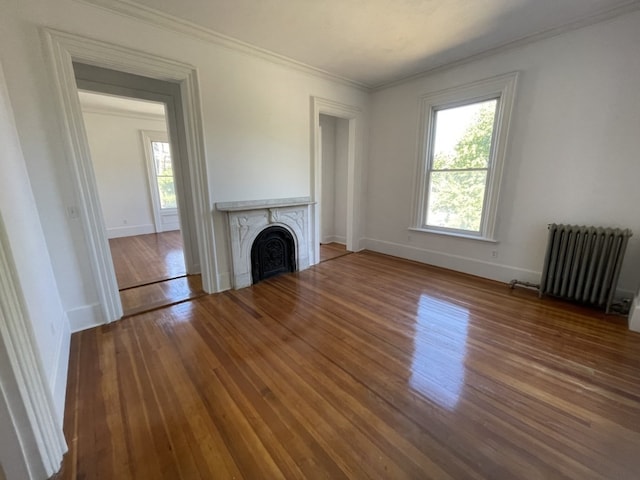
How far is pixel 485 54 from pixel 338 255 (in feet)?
11.5

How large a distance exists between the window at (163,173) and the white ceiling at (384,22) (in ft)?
15.4

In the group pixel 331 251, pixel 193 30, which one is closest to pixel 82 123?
pixel 193 30

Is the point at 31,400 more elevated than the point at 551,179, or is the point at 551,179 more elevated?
the point at 551,179

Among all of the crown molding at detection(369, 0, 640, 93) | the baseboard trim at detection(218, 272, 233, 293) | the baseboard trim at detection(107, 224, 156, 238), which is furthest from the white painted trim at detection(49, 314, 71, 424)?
the crown molding at detection(369, 0, 640, 93)

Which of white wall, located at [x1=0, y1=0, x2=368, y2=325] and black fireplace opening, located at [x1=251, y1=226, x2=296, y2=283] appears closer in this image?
white wall, located at [x1=0, y1=0, x2=368, y2=325]

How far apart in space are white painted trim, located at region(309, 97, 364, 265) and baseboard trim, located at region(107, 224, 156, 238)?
479cm

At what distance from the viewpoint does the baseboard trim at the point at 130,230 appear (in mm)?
6048

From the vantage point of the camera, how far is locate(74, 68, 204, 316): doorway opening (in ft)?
15.0

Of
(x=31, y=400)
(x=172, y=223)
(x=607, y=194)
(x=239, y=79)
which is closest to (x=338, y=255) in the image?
(x=239, y=79)

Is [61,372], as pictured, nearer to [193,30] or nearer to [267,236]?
[267,236]

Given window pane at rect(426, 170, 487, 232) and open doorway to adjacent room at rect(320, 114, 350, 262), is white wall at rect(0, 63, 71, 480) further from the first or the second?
window pane at rect(426, 170, 487, 232)

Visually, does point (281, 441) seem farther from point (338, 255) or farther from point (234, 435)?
point (338, 255)

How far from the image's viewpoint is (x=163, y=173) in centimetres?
655

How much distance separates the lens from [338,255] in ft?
15.8
